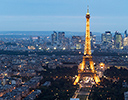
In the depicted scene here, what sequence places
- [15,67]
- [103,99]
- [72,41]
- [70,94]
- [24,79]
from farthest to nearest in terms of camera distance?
[72,41], [15,67], [24,79], [70,94], [103,99]

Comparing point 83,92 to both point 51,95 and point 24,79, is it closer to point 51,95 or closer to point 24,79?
point 51,95

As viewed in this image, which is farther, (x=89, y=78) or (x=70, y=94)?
(x=89, y=78)

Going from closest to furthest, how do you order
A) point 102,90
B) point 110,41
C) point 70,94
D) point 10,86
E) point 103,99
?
1. point 103,99
2. point 70,94
3. point 102,90
4. point 10,86
5. point 110,41

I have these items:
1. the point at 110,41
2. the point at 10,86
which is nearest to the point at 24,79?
the point at 10,86

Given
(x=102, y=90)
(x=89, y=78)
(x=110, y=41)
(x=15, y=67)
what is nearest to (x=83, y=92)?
(x=102, y=90)

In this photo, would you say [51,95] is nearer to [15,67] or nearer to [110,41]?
[15,67]

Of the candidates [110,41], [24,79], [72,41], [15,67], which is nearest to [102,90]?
[24,79]

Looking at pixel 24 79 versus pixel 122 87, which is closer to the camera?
pixel 122 87

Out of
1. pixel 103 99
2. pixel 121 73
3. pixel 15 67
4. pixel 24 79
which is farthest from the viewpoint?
pixel 15 67

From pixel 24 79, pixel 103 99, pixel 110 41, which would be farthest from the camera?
pixel 110 41
